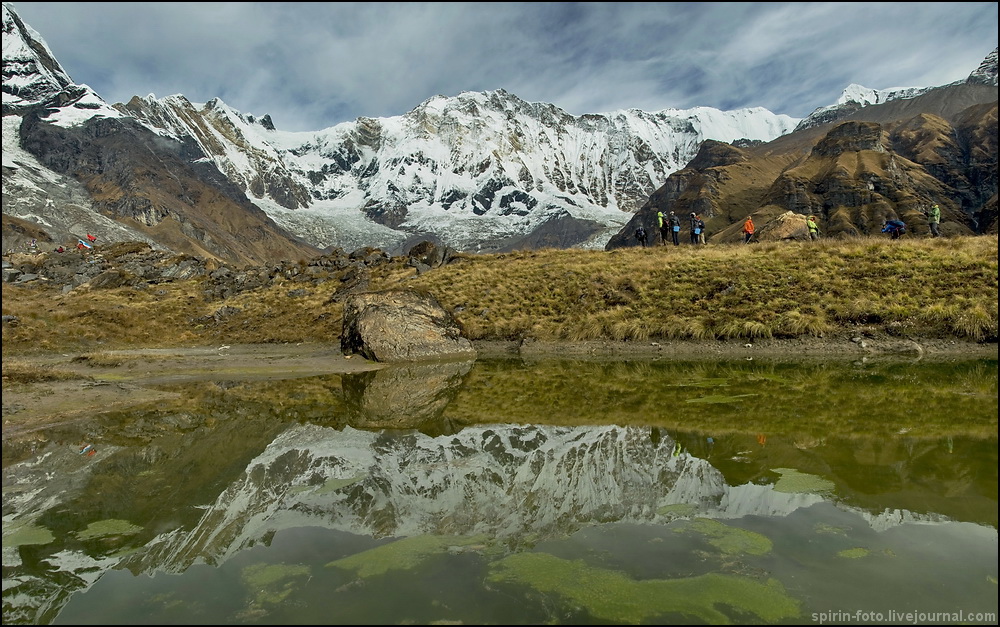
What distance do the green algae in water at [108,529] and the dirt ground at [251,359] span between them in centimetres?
701

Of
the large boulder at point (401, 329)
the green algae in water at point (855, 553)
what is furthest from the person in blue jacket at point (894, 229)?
the green algae in water at point (855, 553)

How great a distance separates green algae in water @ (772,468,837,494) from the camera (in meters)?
7.80

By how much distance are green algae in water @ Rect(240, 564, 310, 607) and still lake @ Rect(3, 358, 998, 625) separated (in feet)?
0.10

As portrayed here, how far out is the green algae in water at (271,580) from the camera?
5.71m

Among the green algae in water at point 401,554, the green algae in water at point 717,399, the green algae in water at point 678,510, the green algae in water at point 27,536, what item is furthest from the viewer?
the green algae in water at point 717,399

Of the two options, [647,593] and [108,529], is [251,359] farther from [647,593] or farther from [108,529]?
[647,593]

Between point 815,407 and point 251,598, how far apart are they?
1163 cm

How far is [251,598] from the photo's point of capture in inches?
225

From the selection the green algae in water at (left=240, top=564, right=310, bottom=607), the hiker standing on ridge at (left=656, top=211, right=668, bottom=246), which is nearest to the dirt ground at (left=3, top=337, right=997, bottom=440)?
the green algae in water at (left=240, top=564, right=310, bottom=607)

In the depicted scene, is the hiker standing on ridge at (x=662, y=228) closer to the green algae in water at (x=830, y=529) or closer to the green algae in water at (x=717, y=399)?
the green algae in water at (x=717, y=399)

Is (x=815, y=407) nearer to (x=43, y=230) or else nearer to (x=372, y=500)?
(x=372, y=500)

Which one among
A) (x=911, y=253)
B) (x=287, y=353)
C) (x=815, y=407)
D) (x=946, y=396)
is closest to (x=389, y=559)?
(x=815, y=407)

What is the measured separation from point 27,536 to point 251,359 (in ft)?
67.1

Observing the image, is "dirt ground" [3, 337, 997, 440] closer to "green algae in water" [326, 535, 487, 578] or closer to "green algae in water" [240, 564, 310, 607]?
"green algae in water" [240, 564, 310, 607]
